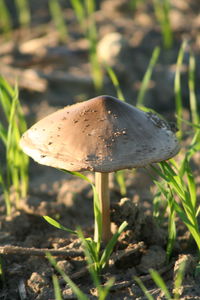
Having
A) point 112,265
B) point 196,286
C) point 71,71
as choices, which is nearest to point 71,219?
point 112,265

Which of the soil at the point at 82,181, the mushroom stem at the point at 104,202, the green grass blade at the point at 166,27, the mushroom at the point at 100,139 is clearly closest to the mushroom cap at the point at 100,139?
the mushroom at the point at 100,139

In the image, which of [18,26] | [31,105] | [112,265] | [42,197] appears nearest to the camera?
[112,265]

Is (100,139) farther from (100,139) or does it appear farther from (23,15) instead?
(23,15)

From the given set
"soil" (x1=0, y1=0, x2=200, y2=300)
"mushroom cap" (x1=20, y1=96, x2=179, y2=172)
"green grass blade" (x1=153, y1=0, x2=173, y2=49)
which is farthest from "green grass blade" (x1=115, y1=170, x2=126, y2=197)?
"green grass blade" (x1=153, y1=0, x2=173, y2=49)

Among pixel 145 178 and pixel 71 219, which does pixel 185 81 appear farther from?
pixel 71 219

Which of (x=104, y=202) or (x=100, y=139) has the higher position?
(x=100, y=139)

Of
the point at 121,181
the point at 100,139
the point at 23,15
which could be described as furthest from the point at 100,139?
the point at 23,15
